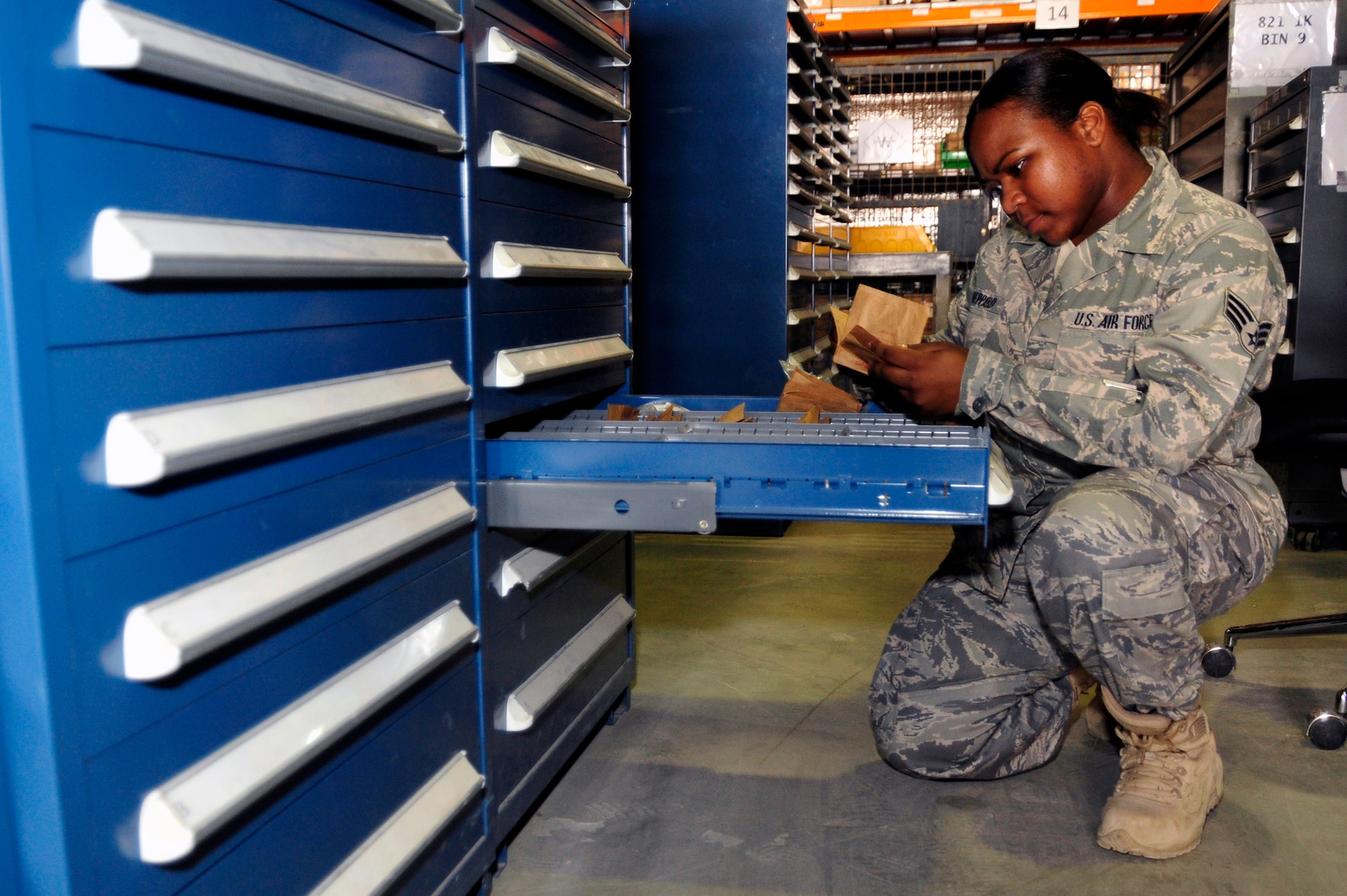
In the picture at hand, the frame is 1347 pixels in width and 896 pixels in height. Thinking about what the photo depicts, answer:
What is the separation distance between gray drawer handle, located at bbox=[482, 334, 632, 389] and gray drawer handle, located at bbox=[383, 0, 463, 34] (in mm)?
404

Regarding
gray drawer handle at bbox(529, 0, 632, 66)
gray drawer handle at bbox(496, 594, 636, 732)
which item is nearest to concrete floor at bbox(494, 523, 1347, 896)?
gray drawer handle at bbox(496, 594, 636, 732)

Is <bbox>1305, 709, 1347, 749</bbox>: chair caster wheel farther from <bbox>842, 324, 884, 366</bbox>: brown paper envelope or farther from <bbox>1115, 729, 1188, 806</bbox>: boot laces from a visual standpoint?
<bbox>842, 324, 884, 366</bbox>: brown paper envelope

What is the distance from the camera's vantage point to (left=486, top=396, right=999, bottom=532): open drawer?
124 centimetres

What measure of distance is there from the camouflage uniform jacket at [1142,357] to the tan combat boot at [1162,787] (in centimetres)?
32

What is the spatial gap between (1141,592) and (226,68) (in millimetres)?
1359

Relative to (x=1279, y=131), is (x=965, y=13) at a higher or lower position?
higher

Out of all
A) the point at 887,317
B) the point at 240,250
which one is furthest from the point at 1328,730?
the point at 240,250

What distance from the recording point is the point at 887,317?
1861mm

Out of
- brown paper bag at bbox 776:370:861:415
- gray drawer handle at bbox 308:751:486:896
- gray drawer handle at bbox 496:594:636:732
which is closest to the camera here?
gray drawer handle at bbox 308:751:486:896

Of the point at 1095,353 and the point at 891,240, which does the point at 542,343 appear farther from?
the point at 891,240

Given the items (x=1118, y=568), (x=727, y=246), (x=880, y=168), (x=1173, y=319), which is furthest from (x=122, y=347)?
(x=880, y=168)

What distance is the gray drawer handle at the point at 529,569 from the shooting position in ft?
4.87

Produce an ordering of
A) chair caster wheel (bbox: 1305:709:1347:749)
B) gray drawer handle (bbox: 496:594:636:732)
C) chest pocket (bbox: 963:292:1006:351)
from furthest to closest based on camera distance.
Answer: chest pocket (bbox: 963:292:1006:351) → chair caster wheel (bbox: 1305:709:1347:749) → gray drawer handle (bbox: 496:594:636:732)

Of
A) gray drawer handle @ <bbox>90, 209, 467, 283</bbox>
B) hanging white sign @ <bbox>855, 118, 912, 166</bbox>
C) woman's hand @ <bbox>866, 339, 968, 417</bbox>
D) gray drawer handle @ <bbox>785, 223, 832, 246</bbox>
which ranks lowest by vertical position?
woman's hand @ <bbox>866, 339, 968, 417</bbox>
